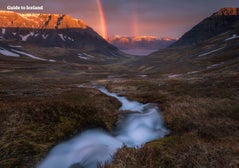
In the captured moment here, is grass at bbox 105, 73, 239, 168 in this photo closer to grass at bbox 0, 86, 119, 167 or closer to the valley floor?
the valley floor

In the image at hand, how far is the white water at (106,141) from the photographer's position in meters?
13.4

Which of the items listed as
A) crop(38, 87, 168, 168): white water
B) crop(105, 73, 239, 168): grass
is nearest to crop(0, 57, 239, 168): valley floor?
crop(105, 73, 239, 168): grass

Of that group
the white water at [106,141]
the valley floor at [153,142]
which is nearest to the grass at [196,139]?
the valley floor at [153,142]

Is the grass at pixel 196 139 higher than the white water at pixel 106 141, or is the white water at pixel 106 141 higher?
the grass at pixel 196 139

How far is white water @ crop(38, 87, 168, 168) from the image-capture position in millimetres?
13445

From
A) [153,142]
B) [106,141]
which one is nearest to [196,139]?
[153,142]

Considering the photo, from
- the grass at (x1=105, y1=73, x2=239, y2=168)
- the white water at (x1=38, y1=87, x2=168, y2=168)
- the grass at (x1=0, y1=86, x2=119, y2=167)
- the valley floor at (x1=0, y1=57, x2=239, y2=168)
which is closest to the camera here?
the grass at (x1=105, y1=73, x2=239, y2=168)

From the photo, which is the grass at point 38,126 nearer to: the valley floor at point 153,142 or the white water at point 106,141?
the valley floor at point 153,142

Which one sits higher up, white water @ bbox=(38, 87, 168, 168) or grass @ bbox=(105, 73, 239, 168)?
grass @ bbox=(105, 73, 239, 168)

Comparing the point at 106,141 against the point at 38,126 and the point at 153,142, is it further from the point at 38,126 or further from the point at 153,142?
the point at 38,126

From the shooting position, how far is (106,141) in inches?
663

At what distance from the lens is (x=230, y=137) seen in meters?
14.5

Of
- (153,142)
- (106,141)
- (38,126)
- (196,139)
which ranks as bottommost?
(106,141)

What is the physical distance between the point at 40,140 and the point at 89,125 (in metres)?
5.44
